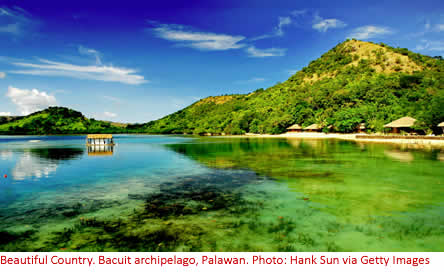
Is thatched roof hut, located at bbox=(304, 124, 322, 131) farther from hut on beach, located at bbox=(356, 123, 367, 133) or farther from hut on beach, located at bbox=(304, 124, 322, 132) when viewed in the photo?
hut on beach, located at bbox=(356, 123, 367, 133)

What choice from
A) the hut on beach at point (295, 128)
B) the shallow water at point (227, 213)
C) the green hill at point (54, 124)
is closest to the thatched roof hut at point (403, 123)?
the hut on beach at point (295, 128)

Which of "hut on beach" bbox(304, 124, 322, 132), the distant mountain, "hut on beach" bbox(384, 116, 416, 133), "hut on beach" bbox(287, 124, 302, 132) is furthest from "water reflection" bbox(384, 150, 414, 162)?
"hut on beach" bbox(287, 124, 302, 132)

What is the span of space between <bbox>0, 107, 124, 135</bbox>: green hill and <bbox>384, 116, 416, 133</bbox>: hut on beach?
6077 inches

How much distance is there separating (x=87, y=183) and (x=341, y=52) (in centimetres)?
16002

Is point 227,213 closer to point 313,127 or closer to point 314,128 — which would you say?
point 314,128

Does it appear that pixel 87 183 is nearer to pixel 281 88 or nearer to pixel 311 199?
pixel 311 199

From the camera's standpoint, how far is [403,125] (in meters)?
52.2

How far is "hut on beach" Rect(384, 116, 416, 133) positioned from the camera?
171 ft

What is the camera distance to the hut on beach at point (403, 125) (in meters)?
52.2

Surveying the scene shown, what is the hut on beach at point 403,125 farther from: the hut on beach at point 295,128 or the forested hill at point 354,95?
the hut on beach at point 295,128

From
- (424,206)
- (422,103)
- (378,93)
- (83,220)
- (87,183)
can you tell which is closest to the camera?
(83,220)

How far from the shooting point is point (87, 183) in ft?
48.1

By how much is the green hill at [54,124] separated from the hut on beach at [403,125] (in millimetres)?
154361
